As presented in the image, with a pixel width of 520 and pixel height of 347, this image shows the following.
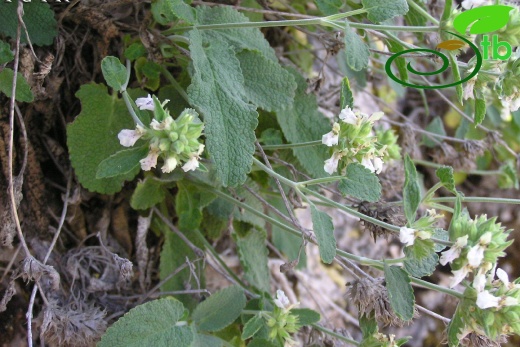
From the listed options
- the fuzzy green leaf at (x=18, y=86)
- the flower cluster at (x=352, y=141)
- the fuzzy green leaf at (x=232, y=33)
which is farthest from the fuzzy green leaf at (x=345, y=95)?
the fuzzy green leaf at (x=18, y=86)

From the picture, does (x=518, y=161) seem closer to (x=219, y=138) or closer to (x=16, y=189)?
(x=219, y=138)

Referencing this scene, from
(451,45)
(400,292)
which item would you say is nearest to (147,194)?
(400,292)

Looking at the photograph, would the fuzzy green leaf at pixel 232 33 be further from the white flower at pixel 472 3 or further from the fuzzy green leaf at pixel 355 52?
the white flower at pixel 472 3

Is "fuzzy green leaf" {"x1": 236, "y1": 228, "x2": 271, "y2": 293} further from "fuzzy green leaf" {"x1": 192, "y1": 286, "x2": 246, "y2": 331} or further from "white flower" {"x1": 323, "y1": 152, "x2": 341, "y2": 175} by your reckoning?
"white flower" {"x1": 323, "y1": 152, "x2": 341, "y2": 175}

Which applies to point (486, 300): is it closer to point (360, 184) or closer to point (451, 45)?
point (360, 184)

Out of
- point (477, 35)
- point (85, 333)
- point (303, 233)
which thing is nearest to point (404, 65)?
point (477, 35)
